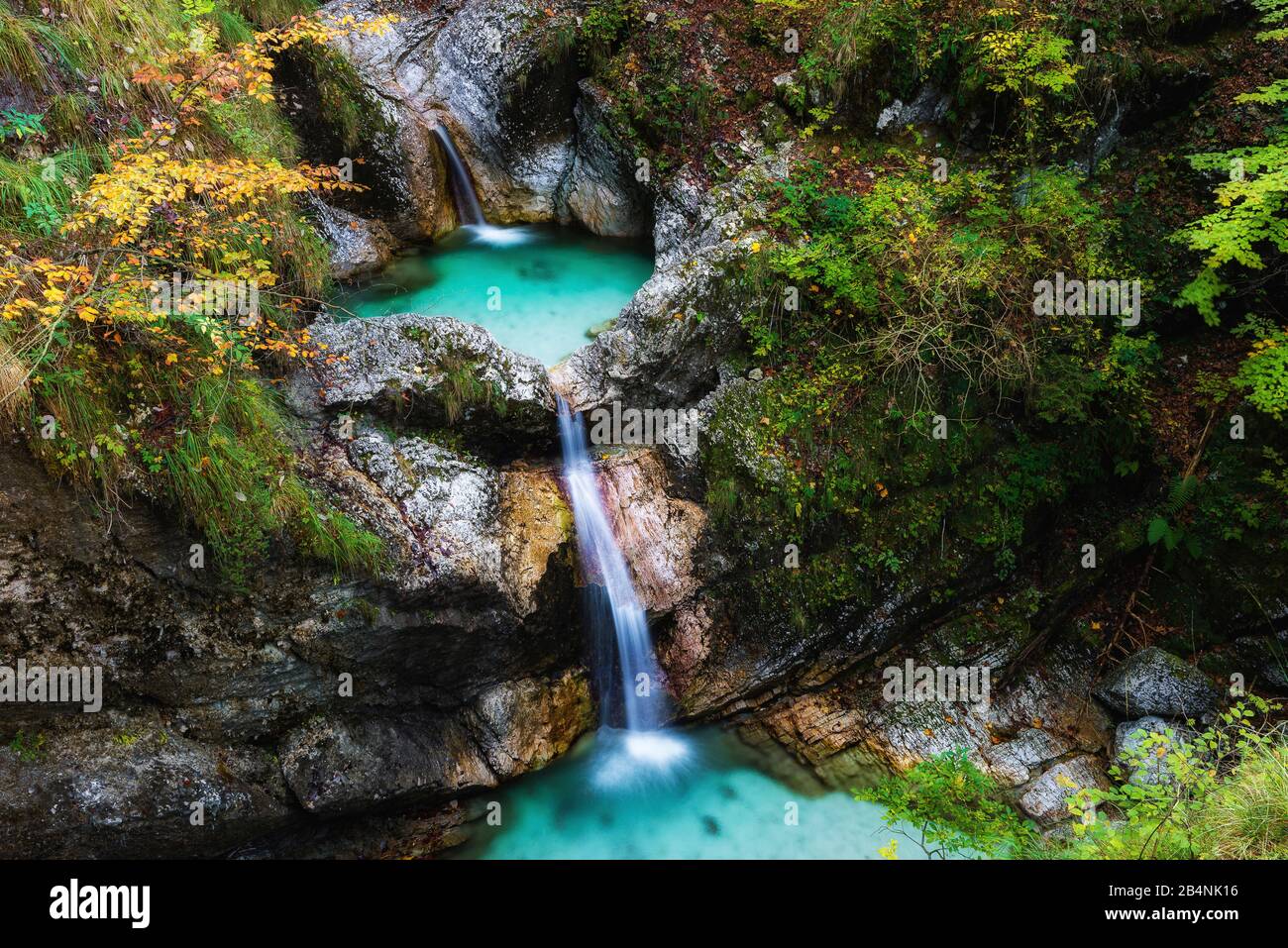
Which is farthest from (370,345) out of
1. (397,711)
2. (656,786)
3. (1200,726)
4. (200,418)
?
(1200,726)

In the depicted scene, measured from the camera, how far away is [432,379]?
22.1 ft

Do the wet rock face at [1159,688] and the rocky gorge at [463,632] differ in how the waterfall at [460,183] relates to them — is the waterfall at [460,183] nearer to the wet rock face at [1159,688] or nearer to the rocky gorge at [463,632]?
the rocky gorge at [463,632]

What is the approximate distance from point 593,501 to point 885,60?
21.2 feet

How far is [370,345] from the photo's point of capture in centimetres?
671

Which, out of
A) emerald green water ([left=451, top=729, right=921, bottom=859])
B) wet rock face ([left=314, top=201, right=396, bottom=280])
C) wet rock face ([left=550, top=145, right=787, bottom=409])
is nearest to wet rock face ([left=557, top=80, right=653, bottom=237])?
wet rock face ([left=550, top=145, right=787, bottom=409])

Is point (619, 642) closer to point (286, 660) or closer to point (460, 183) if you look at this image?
point (286, 660)

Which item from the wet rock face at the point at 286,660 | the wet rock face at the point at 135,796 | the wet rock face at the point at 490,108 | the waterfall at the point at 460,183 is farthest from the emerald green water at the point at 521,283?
the wet rock face at the point at 135,796

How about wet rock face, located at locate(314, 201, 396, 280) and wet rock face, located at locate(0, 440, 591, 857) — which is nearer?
wet rock face, located at locate(0, 440, 591, 857)

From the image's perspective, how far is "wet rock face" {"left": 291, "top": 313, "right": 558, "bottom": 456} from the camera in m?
6.52

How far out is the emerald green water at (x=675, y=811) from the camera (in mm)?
6324

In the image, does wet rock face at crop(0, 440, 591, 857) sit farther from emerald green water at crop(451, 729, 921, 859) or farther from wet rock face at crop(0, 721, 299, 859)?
emerald green water at crop(451, 729, 921, 859)

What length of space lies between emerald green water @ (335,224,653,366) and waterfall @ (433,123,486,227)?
0.19 meters

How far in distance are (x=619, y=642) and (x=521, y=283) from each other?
4.79 meters

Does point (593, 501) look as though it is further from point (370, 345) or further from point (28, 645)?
point (28, 645)
